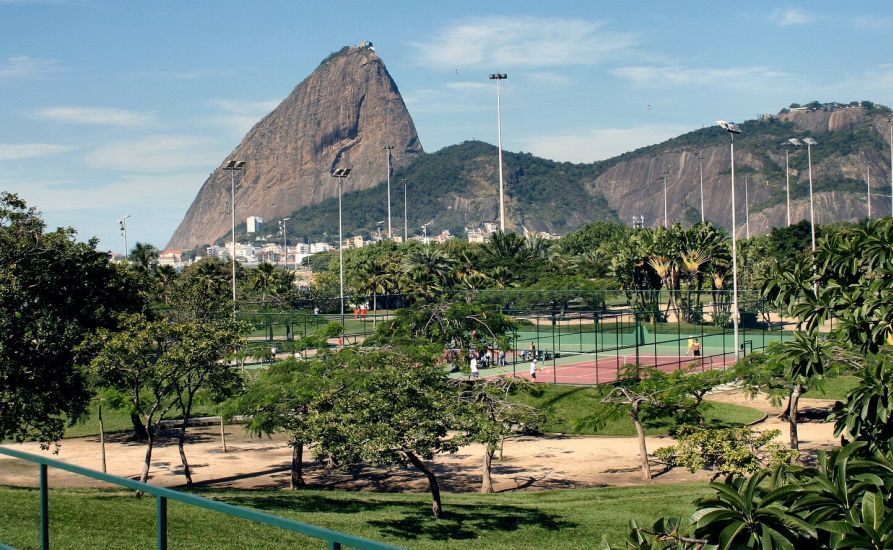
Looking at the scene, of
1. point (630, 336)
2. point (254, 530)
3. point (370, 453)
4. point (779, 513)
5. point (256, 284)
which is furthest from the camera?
point (256, 284)

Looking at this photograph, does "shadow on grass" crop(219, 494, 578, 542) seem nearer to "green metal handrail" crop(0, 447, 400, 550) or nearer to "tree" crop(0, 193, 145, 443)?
"tree" crop(0, 193, 145, 443)

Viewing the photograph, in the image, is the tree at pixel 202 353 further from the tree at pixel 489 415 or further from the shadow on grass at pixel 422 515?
the tree at pixel 489 415

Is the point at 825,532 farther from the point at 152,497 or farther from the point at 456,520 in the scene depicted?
the point at 456,520

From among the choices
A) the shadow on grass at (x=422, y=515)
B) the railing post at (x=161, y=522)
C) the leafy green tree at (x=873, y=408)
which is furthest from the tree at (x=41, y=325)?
the leafy green tree at (x=873, y=408)

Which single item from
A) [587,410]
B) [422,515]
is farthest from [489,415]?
[587,410]

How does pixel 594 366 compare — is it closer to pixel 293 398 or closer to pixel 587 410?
pixel 587 410

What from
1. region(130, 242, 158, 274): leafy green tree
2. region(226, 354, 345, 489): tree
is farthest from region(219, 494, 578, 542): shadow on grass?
region(130, 242, 158, 274): leafy green tree

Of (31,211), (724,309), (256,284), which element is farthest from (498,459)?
(256,284)
